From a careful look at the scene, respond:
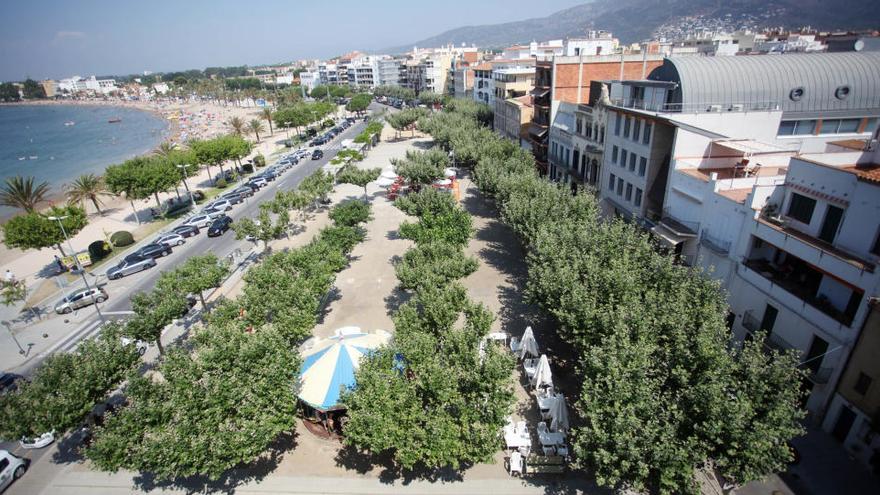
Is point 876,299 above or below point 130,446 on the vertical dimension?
→ above

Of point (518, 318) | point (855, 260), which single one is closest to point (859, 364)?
point (855, 260)

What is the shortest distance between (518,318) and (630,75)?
43.2 m

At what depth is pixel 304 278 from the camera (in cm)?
2994

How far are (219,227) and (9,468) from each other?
3503 cm

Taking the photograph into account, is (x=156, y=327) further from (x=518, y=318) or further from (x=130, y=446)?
(x=518, y=318)

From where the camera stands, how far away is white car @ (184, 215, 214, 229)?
2158 inches

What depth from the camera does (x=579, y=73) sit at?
5838 cm

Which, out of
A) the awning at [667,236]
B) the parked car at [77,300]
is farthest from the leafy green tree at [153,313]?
the awning at [667,236]

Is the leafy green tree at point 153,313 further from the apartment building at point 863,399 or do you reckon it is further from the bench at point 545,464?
the apartment building at point 863,399

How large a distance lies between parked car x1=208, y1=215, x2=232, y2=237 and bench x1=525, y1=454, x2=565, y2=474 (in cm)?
4525

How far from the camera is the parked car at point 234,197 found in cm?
6391

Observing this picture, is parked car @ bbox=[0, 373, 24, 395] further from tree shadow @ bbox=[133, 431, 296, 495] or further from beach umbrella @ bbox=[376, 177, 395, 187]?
beach umbrella @ bbox=[376, 177, 395, 187]

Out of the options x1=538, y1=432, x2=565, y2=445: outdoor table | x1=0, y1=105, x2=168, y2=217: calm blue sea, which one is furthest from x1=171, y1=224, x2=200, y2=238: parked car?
x1=0, y1=105, x2=168, y2=217: calm blue sea

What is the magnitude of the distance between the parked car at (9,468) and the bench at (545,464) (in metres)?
24.8
